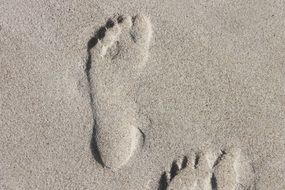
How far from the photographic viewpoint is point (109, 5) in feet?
5.98

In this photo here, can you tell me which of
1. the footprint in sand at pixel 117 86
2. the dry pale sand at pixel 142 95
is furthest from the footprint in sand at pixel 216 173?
the footprint in sand at pixel 117 86

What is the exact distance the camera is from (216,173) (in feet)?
5.68

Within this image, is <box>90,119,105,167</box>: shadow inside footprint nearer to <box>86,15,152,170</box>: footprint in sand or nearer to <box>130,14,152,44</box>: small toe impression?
<box>86,15,152,170</box>: footprint in sand

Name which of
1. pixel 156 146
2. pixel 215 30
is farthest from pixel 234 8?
pixel 156 146

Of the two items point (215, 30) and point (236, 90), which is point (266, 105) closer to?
point (236, 90)

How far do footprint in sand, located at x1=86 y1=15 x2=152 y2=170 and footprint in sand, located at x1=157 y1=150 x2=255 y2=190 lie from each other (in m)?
0.22

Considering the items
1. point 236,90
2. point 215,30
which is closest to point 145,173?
point 236,90

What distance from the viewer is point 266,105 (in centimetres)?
175

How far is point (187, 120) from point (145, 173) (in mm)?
270

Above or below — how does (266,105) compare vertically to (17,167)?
below

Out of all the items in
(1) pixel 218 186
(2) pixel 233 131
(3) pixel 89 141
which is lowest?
(1) pixel 218 186

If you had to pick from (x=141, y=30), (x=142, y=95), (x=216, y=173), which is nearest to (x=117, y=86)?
(x=142, y=95)

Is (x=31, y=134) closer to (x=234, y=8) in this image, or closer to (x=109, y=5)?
(x=109, y=5)

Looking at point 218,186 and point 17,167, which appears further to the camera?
point 17,167
